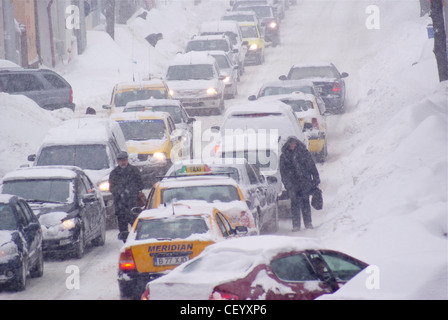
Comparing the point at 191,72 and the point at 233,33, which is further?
the point at 233,33

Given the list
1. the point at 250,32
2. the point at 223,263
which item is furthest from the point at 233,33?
the point at 223,263

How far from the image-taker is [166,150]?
22.5 meters

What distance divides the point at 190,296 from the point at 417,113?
12.2 metres

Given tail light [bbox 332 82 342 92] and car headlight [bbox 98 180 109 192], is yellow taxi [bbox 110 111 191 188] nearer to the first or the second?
car headlight [bbox 98 180 109 192]

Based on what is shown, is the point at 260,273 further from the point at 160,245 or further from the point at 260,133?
the point at 260,133

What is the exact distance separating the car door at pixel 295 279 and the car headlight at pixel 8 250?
534 cm

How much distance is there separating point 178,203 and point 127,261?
179cm

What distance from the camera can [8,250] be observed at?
13.0 meters

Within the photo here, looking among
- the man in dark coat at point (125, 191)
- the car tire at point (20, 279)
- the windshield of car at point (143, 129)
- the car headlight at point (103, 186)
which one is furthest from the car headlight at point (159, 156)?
the car tire at point (20, 279)

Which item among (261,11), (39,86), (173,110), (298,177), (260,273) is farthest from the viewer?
(261,11)

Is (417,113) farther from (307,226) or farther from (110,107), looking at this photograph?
(110,107)
